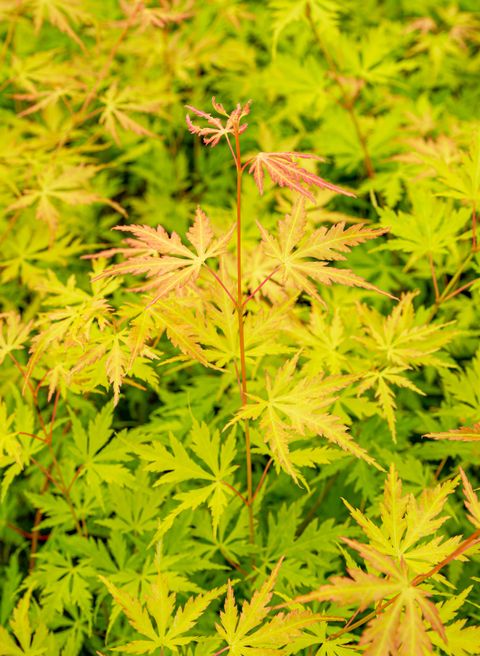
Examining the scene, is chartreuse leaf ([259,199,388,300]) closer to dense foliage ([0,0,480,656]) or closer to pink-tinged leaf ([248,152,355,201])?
dense foliage ([0,0,480,656])

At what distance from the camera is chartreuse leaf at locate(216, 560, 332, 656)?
1300 millimetres

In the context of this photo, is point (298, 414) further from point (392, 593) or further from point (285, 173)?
point (285, 173)

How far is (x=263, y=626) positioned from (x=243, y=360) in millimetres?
684

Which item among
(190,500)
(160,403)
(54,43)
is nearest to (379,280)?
(160,403)

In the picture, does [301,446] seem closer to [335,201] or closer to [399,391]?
[399,391]

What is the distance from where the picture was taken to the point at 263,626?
133 cm

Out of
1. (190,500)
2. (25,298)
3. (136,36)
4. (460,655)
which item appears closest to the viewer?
(460,655)

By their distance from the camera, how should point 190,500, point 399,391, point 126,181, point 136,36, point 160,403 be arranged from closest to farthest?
point 190,500
point 399,391
point 160,403
point 136,36
point 126,181

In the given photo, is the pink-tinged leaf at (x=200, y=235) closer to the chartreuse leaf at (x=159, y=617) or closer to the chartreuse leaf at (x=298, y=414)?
the chartreuse leaf at (x=298, y=414)

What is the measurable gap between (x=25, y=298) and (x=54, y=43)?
1.66 m

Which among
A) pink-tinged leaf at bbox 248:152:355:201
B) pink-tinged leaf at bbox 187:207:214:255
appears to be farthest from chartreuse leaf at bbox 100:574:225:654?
pink-tinged leaf at bbox 248:152:355:201

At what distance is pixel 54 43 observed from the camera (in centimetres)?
339

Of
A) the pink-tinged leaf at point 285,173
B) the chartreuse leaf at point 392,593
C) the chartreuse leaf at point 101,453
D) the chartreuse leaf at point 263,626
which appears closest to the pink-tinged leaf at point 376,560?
the chartreuse leaf at point 392,593

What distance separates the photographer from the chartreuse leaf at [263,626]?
4.26 ft
